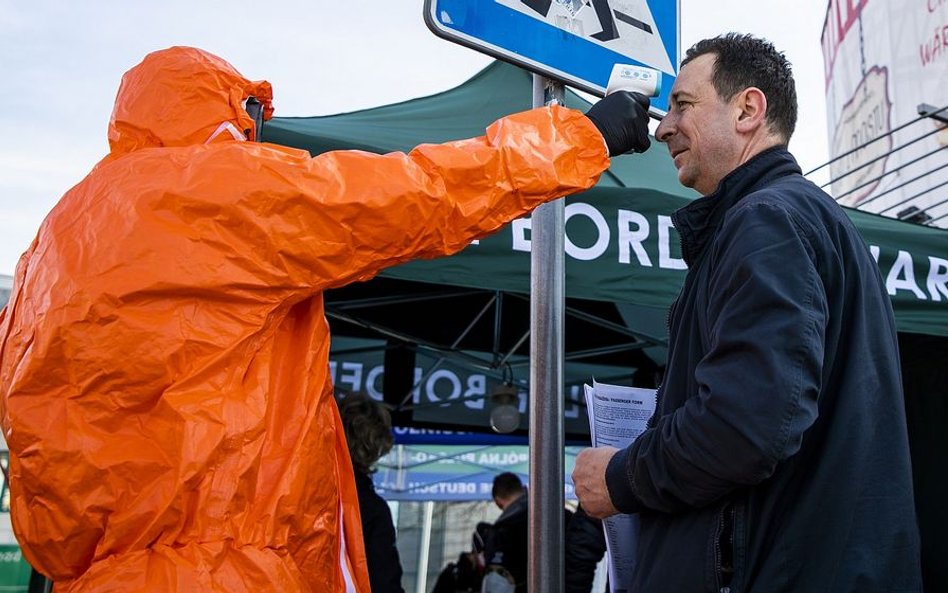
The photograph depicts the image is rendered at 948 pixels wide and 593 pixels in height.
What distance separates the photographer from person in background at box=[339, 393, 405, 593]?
341 centimetres

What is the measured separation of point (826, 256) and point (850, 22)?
17033 millimetres

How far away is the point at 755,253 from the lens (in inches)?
52.5

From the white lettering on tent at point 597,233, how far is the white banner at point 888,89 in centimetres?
631

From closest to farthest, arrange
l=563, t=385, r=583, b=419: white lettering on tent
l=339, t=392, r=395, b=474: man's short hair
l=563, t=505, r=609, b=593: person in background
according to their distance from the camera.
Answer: l=339, t=392, r=395, b=474: man's short hair < l=563, t=505, r=609, b=593: person in background < l=563, t=385, r=583, b=419: white lettering on tent

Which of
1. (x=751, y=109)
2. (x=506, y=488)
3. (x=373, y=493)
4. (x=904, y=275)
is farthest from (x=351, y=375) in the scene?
(x=751, y=109)

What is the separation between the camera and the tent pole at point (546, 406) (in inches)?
71.0

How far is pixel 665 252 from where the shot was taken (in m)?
2.81

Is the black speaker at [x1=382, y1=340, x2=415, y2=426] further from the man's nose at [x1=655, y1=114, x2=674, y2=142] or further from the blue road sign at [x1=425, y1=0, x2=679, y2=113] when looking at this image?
the man's nose at [x1=655, y1=114, x2=674, y2=142]

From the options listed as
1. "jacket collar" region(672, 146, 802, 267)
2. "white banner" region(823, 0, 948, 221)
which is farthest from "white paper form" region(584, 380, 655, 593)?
"white banner" region(823, 0, 948, 221)

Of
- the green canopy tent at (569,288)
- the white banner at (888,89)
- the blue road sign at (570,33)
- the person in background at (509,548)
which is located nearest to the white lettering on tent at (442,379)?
the green canopy tent at (569,288)

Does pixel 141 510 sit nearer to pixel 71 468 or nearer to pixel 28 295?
pixel 71 468

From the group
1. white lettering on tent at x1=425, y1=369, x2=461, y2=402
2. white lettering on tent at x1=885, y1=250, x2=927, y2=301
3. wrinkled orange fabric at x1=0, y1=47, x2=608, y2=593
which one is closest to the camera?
wrinkled orange fabric at x1=0, y1=47, x2=608, y2=593

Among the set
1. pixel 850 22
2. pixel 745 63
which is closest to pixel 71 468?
pixel 745 63

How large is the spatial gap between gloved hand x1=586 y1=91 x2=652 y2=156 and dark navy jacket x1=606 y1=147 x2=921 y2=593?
0.39 metres
